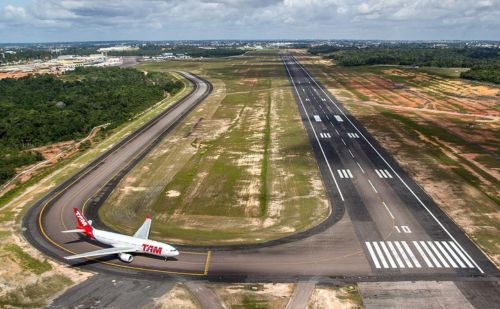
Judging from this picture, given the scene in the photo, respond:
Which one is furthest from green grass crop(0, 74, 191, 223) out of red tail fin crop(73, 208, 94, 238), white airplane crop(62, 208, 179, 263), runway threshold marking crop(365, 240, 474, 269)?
runway threshold marking crop(365, 240, 474, 269)

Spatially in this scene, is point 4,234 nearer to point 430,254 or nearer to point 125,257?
point 125,257

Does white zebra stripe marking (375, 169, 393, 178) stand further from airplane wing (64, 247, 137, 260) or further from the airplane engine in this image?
the airplane engine

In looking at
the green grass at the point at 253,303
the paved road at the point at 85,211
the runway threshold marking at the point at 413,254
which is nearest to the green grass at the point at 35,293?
the paved road at the point at 85,211

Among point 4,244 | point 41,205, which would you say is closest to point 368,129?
point 41,205

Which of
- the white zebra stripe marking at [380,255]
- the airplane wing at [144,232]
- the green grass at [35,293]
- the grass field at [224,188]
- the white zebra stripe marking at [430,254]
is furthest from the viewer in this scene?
the grass field at [224,188]

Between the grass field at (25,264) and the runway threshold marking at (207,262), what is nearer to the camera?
the grass field at (25,264)

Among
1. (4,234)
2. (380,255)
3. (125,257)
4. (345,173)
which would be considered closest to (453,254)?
(380,255)

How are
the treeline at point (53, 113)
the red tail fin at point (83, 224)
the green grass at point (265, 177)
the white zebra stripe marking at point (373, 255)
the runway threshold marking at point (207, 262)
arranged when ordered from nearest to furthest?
1. the runway threshold marking at point (207, 262)
2. the white zebra stripe marking at point (373, 255)
3. the red tail fin at point (83, 224)
4. the green grass at point (265, 177)
5. the treeline at point (53, 113)

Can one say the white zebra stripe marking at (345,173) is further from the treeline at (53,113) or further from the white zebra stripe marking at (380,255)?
the treeline at (53,113)
